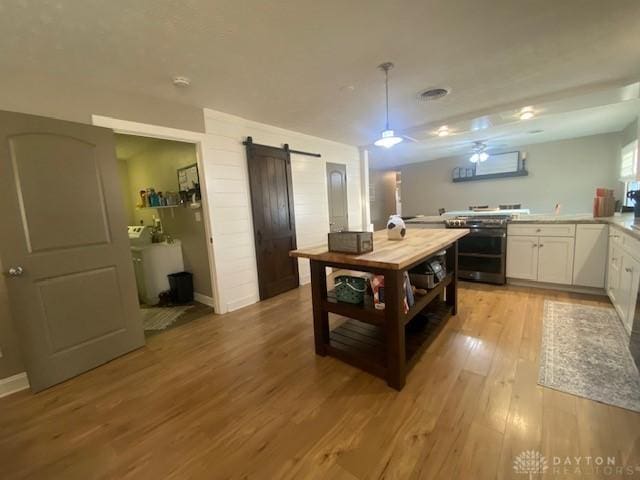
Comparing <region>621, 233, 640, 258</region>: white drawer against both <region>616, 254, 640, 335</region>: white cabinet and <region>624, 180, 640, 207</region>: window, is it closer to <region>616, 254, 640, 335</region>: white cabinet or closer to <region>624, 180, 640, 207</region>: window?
<region>616, 254, 640, 335</region>: white cabinet

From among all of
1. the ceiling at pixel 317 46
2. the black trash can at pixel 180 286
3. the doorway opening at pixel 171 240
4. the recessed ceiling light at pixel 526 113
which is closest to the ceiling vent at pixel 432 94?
the ceiling at pixel 317 46

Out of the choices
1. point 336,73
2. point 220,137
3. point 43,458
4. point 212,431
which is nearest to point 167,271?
point 220,137

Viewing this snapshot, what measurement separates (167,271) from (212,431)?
2956 mm

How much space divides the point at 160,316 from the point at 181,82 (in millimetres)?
2701

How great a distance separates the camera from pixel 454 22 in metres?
1.79

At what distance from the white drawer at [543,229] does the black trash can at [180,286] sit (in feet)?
15.2

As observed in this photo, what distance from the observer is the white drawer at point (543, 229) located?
3.31 m

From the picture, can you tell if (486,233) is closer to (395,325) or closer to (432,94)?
(432,94)

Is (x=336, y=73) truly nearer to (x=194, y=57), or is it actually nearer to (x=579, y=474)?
(x=194, y=57)

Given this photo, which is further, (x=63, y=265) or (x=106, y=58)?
(x=63, y=265)

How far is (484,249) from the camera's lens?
12.6 ft

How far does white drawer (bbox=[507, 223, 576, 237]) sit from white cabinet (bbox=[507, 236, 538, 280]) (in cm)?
7

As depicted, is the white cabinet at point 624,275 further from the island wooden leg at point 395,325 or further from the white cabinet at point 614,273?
the island wooden leg at point 395,325

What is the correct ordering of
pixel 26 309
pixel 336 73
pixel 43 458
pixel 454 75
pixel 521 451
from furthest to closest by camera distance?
pixel 454 75, pixel 336 73, pixel 26 309, pixel 43 458, pixel 521 451
